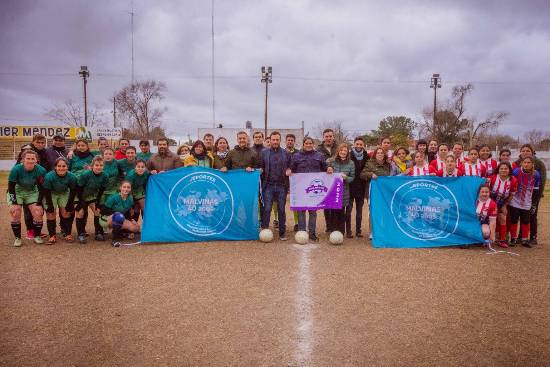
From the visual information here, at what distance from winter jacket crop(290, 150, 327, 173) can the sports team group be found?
2 cm

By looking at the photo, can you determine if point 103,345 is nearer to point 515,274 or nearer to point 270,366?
point 270,366

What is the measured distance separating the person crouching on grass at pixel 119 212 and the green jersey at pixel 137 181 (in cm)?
13

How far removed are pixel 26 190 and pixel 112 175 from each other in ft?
4.82

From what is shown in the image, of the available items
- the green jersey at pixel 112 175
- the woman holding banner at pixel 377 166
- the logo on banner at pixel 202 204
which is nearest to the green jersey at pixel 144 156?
the green jersey at pixel 112 175

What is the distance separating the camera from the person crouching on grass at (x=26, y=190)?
23.2ft

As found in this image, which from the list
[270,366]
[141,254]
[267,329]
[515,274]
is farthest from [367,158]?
[270,366]

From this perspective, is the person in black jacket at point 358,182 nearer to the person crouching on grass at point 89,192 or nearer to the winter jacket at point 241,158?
the winter jacket at point 241,158

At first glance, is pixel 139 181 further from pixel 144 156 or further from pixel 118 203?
pixel 144 156

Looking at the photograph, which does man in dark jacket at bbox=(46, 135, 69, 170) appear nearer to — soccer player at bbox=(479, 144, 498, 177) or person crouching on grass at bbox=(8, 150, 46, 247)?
person crouching on grass at bbox=(8, 150, 46, 247)

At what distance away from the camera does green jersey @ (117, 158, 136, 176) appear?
8062mm

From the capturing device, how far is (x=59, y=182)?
7.27m

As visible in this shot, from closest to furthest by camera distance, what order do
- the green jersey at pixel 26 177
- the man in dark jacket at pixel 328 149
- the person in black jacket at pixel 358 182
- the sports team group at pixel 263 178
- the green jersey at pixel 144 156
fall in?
the green jersey at pixel 26 177, the sports team group at pixel 263 178, the person in black jacket at pixel 358 182, the man in dark jacket at pixel 328 149, the green jersey at pixel 144 156

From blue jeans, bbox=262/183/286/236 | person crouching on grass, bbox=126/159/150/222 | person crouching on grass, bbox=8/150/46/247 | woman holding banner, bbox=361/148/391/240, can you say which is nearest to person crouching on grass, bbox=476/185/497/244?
woman holding banner, bbox=361/148/391/240

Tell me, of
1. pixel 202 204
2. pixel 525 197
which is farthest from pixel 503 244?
pixel 202 204
